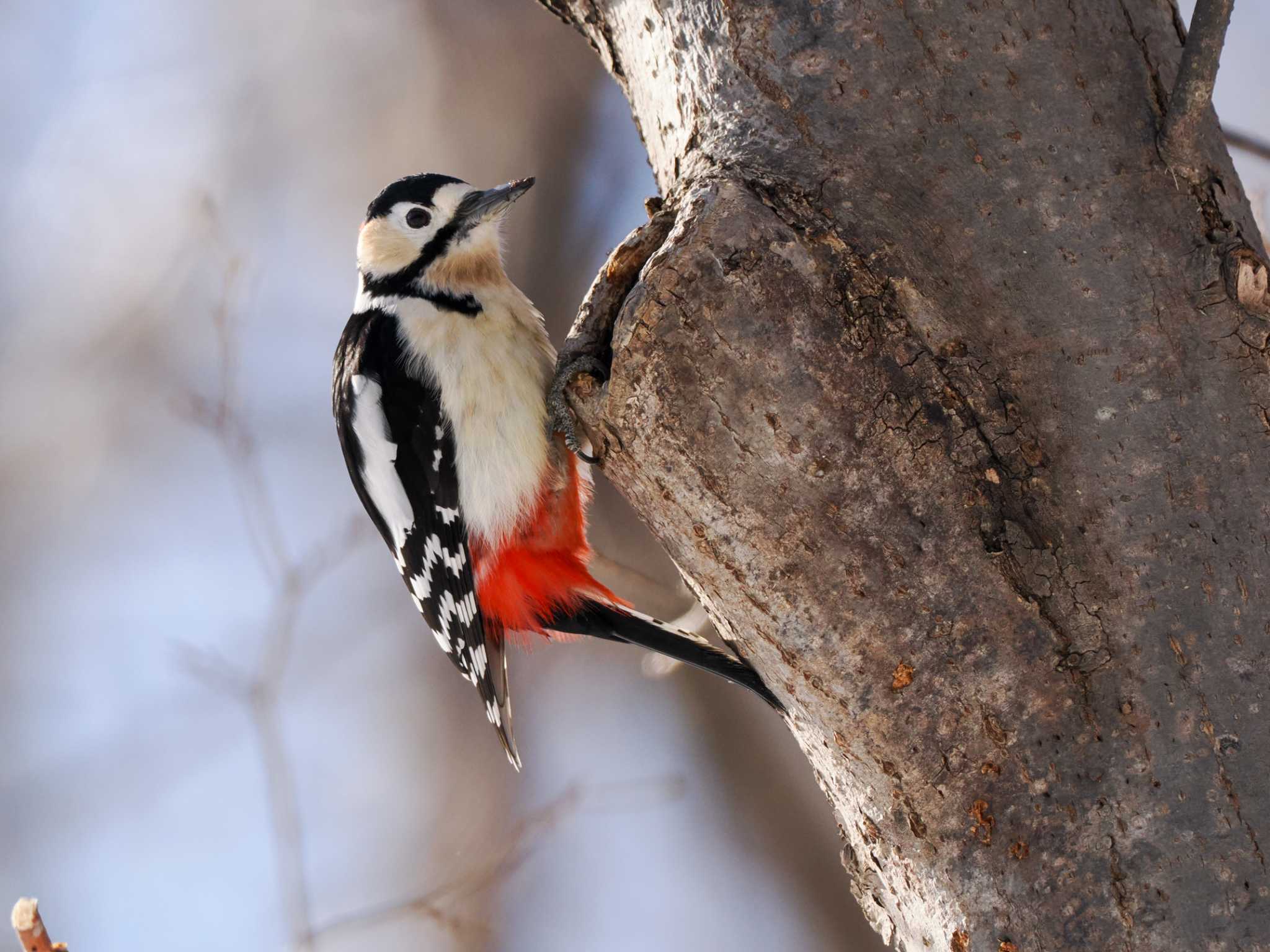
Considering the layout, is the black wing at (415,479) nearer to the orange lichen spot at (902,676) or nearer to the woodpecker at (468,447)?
the woodpecker at (468,447)

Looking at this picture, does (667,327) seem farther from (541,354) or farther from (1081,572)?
(541,354)

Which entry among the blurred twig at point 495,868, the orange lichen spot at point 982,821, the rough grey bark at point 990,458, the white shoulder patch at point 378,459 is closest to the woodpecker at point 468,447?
the white shoulder patch at point 378,459

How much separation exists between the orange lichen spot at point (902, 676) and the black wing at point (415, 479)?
134 centimetres

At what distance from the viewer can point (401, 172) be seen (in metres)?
4.78

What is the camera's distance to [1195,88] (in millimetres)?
1376

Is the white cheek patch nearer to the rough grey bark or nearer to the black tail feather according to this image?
the black tail feather

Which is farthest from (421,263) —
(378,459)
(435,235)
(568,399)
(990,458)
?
(990,458)

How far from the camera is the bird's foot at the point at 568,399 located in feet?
5.59

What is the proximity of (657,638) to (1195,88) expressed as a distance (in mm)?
1394

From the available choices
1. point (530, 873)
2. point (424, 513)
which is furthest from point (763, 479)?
point (530, 873)

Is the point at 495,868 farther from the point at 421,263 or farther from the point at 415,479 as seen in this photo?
the point at 421,263

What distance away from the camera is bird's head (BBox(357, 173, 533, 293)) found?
2.62m

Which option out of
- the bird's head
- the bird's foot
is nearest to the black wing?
the bird's head

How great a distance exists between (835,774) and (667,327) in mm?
674
